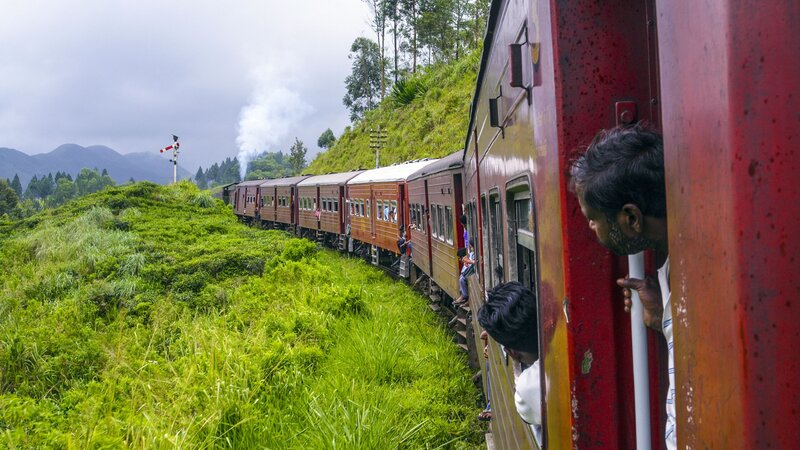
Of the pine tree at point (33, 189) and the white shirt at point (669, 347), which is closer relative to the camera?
the white shirt at point (669, 347)

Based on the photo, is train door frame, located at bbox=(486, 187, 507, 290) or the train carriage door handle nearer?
the train carriage door handle

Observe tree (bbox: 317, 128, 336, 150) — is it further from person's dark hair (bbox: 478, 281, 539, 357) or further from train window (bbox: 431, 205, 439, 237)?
person's dark hair (bbox: 478, 281, 539, 357)

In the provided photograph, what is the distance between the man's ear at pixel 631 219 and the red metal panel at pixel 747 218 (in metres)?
0.35

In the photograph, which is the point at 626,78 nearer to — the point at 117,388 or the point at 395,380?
the point at 395,380

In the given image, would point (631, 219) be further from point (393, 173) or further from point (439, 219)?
point (393, 173)

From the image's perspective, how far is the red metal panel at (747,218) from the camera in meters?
0.81

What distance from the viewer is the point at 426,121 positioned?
114 feet

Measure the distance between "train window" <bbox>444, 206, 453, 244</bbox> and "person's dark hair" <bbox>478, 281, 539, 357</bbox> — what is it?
6936 mm

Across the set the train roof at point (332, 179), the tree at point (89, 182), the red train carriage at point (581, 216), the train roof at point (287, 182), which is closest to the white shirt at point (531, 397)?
the red train carriage at point (581, 216)

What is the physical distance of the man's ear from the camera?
1328 mm

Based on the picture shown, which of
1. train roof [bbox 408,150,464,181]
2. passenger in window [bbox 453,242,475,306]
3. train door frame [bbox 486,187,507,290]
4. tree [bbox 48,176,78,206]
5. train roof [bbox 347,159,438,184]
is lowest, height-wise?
passenger in window [bbox 453,242,475,306]

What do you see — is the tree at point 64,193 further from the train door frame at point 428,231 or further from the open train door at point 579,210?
the open train door at point 579,210

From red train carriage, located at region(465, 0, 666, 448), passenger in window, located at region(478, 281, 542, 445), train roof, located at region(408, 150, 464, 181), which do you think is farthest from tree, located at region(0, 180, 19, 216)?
red train carriage, located at region(465, 0, 666, 448)

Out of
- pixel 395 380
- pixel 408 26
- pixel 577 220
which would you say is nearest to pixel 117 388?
pixel 395 380
